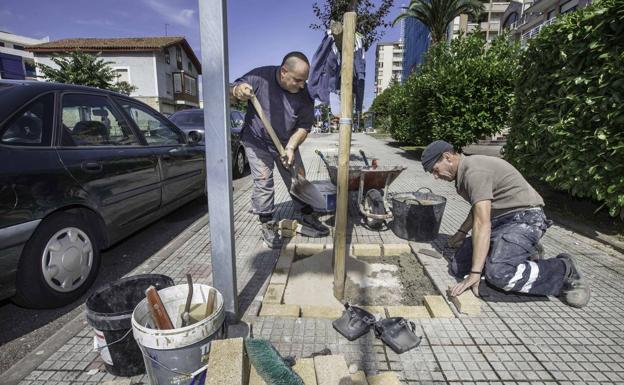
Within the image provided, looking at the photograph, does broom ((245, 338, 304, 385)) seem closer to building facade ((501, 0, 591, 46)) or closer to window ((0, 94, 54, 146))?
window ((0, 94, 54, 146))

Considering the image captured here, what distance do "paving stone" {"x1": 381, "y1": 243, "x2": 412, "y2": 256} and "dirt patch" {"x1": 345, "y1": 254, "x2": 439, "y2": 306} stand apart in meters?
0.05

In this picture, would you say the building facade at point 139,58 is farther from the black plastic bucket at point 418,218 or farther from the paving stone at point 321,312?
the paving stone at point 321,312

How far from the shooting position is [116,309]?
88.7 inches

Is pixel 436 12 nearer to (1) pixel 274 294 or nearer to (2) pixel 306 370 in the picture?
(1) pixel 274 294

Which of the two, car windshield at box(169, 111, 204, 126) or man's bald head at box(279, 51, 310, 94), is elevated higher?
man's bald head at box(279, 51, 310, 94)

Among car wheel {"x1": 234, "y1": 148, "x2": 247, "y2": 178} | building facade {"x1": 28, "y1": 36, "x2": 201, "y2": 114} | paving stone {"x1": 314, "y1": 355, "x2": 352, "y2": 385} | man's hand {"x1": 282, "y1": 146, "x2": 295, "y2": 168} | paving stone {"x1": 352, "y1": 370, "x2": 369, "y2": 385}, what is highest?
building facade {"x1": 28, "y1": 36, "x2": 201, "y2": 114}

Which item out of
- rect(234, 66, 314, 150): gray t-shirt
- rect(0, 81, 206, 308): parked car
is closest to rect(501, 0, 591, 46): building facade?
rect(234, 66, 314, 150): gray t-shirt

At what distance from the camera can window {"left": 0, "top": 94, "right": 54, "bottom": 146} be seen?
Result: 8.20 ft

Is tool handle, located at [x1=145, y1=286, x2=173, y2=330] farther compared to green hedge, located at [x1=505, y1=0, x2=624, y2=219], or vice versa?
green hedge, located at [x1=505, y1=0, x2=624, y2=219]

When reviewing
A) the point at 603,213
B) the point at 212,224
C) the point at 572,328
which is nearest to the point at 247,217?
the point at 212,224

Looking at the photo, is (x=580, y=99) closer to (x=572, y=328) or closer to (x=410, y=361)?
(x=572, y=328)

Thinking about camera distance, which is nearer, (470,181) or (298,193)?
(470,181)

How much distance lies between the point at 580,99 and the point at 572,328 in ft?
11.2

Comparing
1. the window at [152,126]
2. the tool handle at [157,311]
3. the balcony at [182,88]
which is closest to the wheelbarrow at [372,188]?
the window at [152,126]
